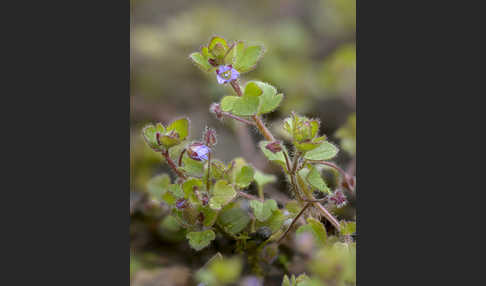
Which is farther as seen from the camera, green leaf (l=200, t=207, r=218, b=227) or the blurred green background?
the blurred green background

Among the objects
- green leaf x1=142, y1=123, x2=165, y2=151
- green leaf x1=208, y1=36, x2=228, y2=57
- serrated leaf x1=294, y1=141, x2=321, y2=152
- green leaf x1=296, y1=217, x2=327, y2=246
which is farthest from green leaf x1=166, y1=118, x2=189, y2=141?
green leaf x1=296, y1=217, x2=327, y2=246

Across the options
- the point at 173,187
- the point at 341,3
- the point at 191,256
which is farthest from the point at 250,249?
the point at 341,3

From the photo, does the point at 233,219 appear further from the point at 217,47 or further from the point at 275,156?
the point at 217,47

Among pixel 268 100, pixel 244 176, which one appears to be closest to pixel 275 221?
pixel 244 176

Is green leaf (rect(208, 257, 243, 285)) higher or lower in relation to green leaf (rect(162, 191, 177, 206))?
lower

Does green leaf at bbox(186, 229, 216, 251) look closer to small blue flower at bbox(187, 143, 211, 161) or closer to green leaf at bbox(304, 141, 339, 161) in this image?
small blue flower at bbox(187, 143, 211, 161)

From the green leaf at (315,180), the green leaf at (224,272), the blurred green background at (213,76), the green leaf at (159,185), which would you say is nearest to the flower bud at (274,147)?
the green leaf at (315,180)

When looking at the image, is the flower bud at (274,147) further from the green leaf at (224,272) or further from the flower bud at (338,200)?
the green leaf at (224,272)

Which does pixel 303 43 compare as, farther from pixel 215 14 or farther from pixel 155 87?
pixel 155 87
